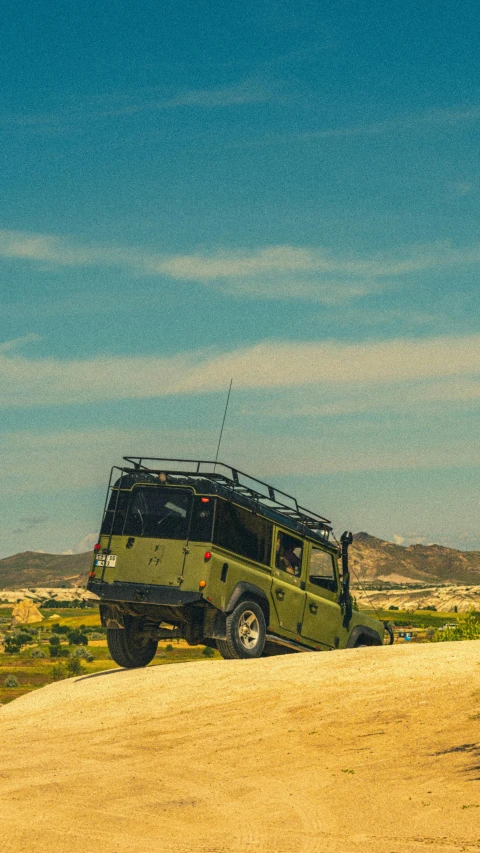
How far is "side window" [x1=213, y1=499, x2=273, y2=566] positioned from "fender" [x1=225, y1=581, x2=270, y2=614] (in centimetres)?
54

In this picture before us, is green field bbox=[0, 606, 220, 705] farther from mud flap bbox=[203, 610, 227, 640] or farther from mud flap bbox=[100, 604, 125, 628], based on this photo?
mud flap bbox=[203, 610, 227, 640]

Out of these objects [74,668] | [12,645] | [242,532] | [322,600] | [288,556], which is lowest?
[12,645]

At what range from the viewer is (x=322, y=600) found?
20.6 meters

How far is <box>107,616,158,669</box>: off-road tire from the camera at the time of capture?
1972 centimetres

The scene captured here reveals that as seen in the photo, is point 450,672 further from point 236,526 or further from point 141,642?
point 141,642

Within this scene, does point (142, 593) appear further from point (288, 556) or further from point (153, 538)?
point (288, 556)

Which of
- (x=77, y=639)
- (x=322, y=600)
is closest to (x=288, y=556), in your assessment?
(x=322, y=600)

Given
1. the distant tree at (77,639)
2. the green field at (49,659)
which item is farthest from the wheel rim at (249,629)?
the distant tree at (77,639)

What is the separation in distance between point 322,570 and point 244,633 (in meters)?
2.74

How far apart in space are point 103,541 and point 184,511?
1661 mm

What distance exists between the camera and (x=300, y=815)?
36.3 feet

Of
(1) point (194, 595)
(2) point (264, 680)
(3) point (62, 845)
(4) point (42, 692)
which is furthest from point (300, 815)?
(4) point (42, 692)

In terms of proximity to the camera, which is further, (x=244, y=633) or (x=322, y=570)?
(x=322, y=570)

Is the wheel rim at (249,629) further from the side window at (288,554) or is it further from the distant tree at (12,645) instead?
the distant tree at (12,645)
